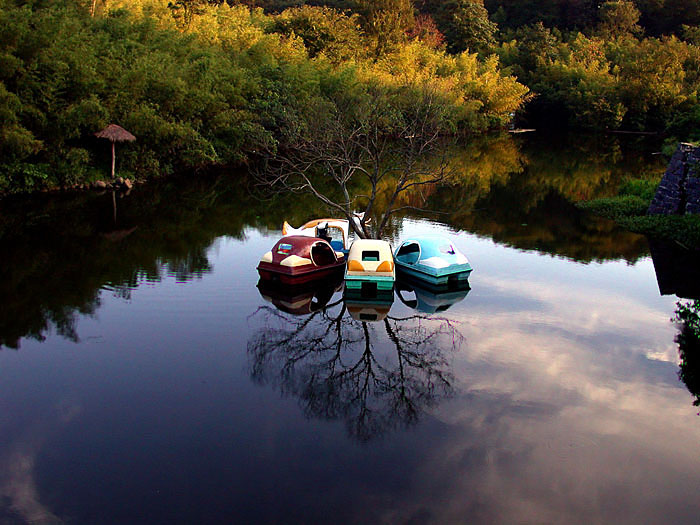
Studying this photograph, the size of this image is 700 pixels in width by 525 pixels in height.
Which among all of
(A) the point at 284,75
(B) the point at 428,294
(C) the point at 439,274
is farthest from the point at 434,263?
(A) the point at 284,75

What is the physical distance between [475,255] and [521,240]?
2357mm

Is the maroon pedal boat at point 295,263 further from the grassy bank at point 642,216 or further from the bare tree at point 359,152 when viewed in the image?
the grassy bank at point 642,216

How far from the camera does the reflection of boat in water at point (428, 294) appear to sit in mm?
11625

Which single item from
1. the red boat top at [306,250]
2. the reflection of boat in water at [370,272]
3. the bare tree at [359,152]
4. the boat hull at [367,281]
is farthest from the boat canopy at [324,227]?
the boat hull at [367,281]

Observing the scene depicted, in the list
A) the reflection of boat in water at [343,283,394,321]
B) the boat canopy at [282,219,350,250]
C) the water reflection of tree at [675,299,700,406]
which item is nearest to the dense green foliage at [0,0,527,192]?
the boat canopy at [282,219,350,250]

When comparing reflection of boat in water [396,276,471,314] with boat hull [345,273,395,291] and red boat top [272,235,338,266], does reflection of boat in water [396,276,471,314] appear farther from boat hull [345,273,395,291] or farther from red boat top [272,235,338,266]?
red boat top [272,235,338,266]

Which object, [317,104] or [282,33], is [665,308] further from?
[282,33]

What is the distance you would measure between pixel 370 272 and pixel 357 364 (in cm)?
273

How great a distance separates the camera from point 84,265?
13289 mm

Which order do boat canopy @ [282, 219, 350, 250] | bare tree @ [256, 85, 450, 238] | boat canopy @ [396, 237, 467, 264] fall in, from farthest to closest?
bare tree @ [256, 85, 450, 238]
boat canopy @ [282, 219, 350, 250]
boat canopy @ [396, 237, 467, 264]

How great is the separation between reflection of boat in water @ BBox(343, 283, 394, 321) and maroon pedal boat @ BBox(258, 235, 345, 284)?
713 mm

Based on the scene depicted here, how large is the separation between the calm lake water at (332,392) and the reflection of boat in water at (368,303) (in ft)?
0.35

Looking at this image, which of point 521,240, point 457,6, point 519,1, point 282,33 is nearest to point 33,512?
point 521,240

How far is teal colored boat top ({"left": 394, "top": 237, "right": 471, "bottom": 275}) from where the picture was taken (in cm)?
1213
